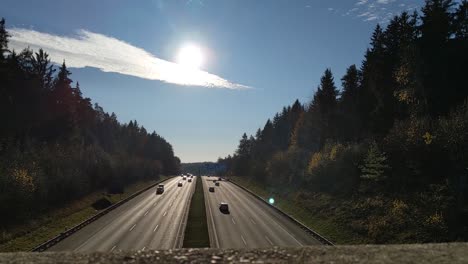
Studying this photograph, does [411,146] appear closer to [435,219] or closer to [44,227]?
[435,219]

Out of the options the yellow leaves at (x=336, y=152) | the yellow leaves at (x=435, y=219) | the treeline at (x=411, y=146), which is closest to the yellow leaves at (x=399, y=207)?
the treeline at (x=411, y=146)

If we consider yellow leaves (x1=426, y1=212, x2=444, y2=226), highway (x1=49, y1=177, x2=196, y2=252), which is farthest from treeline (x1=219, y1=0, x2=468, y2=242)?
highway (x1=49, y1=177, x2=196, y2=252)

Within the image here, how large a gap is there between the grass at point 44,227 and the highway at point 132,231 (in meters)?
1.90

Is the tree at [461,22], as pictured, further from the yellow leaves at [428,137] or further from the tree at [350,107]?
the tree at [350,107]

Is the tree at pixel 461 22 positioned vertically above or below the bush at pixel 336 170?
above

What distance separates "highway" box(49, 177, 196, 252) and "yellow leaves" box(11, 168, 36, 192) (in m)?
7.61

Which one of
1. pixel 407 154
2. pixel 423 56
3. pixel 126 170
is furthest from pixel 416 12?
pixel 126 170

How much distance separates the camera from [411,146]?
4334 centimetres

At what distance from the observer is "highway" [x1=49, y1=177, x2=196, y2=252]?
109 feet

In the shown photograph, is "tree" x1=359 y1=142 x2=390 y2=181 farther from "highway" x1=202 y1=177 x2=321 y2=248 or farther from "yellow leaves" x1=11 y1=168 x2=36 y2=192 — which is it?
"yellow leaves" x1=11 y1=168 x2=36 y2=192

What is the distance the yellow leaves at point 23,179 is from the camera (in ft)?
133

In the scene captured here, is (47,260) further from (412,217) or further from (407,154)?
(407,154)

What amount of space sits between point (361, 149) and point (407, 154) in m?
11.3

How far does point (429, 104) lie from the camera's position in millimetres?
46969
